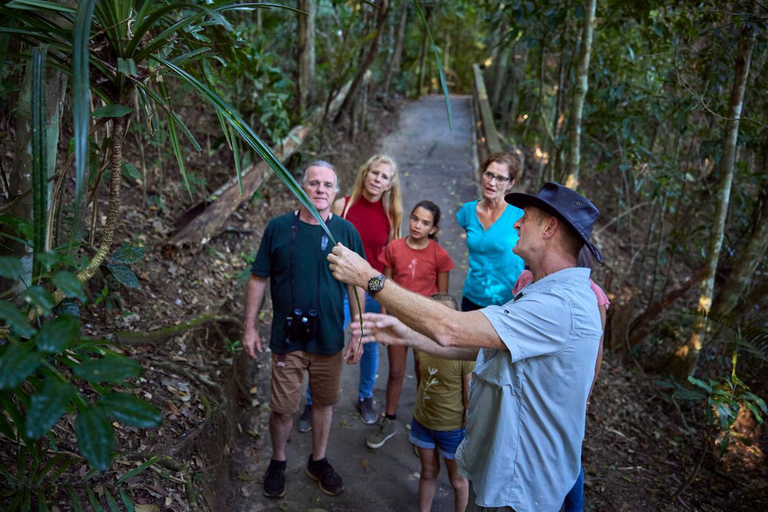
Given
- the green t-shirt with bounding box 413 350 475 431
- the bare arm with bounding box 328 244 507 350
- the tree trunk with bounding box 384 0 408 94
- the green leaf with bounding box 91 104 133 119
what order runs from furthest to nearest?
1. the tree trunk with bounding box 384 0 408 94
2. the green t-shirt with bounding box 413 350 475 431
3. the bare arm with bounding box 328 244 507 350
4. the green leaf with bounding box 91 104 133 119

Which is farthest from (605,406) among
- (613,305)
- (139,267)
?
(139,267)

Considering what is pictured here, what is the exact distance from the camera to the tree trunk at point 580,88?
4422 millimetres

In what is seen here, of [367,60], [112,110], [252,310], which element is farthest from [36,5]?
[367,60]

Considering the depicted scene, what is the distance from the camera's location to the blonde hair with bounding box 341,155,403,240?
148 inches

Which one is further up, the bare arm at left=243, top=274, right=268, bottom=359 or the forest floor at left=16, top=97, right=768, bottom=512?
the bare arm at left=243, top=274, right=268, bottom=359

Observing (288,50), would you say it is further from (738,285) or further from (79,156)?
(79,156)

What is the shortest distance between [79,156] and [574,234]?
153cm

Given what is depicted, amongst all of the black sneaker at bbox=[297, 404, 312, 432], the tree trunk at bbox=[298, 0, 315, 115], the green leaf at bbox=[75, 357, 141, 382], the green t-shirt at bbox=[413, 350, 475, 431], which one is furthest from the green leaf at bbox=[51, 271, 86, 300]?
the tree trunk at bbox=[298, 0, 315, 115]

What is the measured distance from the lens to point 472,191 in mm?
8883

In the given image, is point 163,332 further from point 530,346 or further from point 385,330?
point 530,346

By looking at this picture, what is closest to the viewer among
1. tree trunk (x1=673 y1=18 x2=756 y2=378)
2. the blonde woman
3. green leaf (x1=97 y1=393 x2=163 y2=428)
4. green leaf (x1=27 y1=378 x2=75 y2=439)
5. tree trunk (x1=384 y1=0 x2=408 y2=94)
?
green leaf (x1=27 y1=378 x2=75 y2=439)

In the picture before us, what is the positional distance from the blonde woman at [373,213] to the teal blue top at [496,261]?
2.25ft

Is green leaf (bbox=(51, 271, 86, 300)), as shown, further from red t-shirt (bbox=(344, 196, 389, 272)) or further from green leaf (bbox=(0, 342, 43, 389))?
red t-shirt (bbox=(344, 196, 389, 272))

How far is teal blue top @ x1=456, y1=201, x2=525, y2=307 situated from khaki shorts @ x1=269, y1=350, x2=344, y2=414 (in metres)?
1.03
